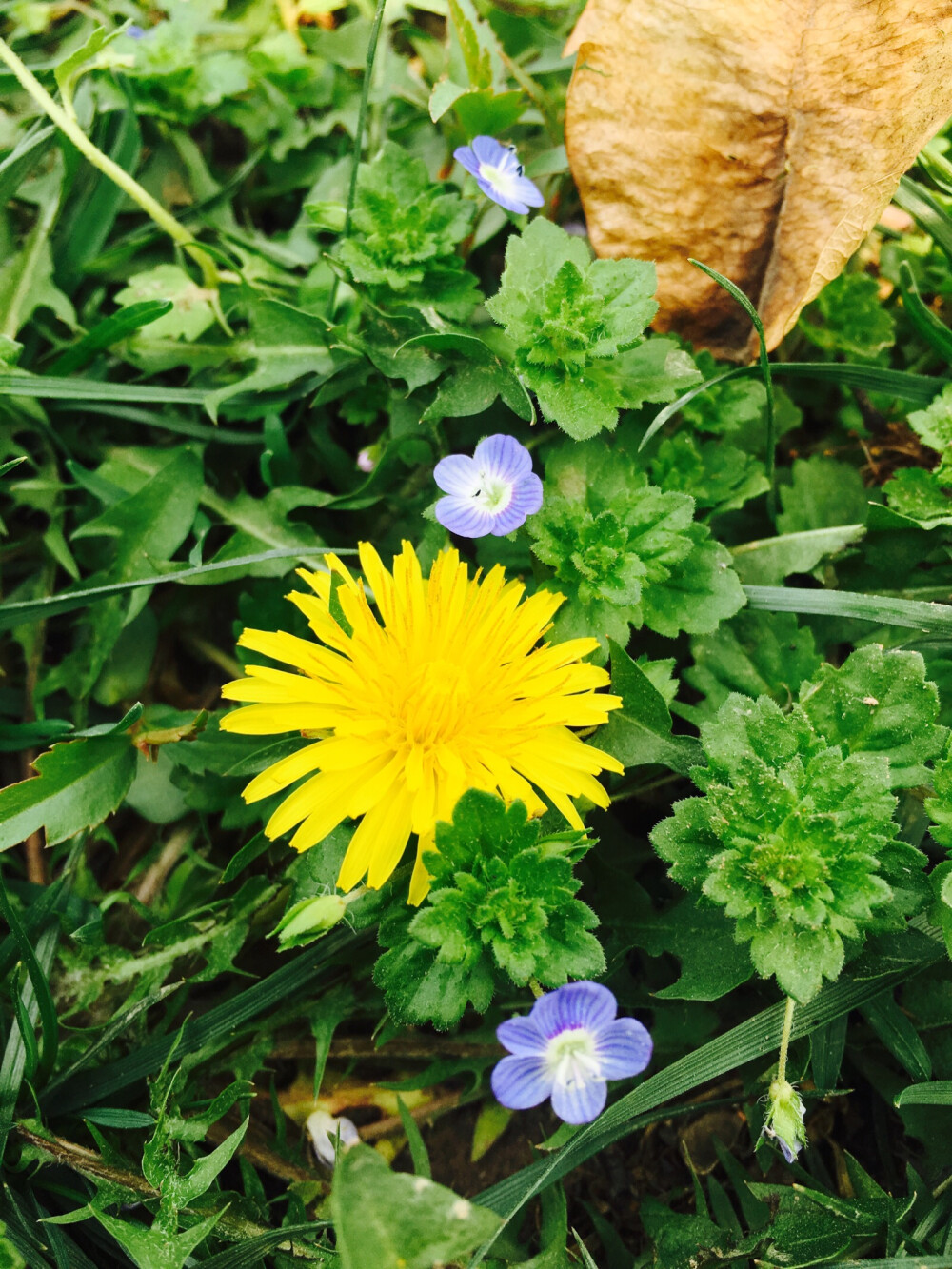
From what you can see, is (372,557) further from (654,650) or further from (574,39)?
(574,39)

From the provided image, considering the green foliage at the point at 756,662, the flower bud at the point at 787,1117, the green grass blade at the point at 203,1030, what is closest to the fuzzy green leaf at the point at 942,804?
the green foliage at the point at 756,662

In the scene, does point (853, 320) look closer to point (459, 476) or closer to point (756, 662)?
point (756, 662)

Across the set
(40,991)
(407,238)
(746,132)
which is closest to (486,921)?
(40,991)

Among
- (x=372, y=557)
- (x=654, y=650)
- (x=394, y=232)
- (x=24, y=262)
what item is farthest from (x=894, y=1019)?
(x=24, y=262)

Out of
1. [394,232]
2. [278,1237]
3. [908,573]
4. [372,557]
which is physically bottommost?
[278,1237]

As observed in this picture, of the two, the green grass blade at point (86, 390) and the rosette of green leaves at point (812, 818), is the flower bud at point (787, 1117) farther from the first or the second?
the green grass blade at point (86, 390)

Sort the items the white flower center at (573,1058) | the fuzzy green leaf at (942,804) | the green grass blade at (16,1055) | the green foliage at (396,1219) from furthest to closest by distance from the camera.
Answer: the green grass blade at (16,1055), the fuzzy green leaf at (942,804), the white flower center at (573,1058), the green foliage at (396,1219)
